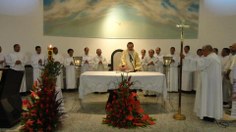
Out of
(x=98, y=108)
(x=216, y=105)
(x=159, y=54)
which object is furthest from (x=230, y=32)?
(x=98, y=108)

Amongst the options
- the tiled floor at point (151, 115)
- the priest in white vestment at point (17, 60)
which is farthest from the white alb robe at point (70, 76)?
the tiled floor at point (151, 115)

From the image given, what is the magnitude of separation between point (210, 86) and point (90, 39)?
574 centimetres

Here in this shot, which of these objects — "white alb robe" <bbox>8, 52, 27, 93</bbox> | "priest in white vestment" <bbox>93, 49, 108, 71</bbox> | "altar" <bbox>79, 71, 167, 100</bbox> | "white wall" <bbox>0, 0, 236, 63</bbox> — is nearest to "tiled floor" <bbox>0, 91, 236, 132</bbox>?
"altar" <bbox>79, 71, 167, 100</bbox>

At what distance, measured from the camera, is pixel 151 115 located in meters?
6.79

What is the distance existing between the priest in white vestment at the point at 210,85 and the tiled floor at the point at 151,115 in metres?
0.27

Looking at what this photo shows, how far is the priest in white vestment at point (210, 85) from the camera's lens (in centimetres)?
624

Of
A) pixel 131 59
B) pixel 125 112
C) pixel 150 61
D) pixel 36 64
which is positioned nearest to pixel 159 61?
pixel 150 61

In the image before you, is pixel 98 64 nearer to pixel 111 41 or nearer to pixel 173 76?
pixel 111 41

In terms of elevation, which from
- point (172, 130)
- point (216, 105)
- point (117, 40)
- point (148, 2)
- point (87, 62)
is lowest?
point (172, 130)

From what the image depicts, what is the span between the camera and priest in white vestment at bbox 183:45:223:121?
6.24m

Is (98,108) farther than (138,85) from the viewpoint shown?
Yes

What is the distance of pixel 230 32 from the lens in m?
11.0

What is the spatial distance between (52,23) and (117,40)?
259 centimetres

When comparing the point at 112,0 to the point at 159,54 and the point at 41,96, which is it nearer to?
the point at 159,54
